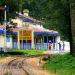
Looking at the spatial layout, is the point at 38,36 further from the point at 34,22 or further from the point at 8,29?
the point at 8,29

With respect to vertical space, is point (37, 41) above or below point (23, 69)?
above

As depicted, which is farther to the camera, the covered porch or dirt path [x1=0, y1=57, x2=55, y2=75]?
the covered porch

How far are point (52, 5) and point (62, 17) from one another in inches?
49.2

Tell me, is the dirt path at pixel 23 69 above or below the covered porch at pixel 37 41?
below

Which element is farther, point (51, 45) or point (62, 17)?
point (51, 45)

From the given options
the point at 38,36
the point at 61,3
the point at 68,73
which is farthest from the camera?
the point at 38,36

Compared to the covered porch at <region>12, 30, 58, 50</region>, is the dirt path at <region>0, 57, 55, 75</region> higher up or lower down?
lower down

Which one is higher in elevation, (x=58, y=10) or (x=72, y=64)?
(x=58, y=10)

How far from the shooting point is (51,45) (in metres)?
67.1

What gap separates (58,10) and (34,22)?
147ft

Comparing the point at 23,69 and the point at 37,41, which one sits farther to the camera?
the point at 37,41

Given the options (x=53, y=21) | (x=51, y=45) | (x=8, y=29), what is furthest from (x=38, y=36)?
(x=53, y=21)

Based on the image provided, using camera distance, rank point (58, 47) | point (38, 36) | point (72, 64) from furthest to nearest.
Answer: point (38, 36) → point (58, 47) → point (72, 64)

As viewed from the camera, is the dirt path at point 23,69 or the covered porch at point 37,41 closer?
the dirt path at point 23,69
